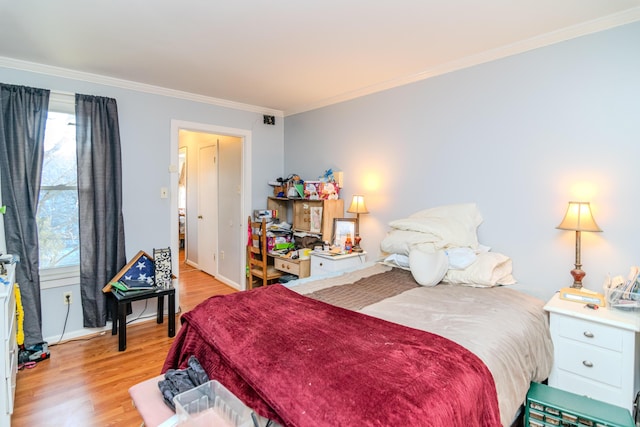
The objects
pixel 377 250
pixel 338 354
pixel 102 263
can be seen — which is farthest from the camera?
pixel 377 250

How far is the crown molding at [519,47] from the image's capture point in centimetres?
201

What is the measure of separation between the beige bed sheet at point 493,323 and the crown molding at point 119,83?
2606 mm

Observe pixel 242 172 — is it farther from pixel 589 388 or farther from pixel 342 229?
pixel 589 388

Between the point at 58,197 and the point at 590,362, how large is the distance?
4.12 metres

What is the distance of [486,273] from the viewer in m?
2.29

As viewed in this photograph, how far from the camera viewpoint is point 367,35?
7.45 feet

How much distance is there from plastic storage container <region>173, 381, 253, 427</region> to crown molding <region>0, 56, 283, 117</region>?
120 inches

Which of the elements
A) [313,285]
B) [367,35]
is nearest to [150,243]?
[313,285]

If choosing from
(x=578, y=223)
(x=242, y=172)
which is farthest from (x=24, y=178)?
(x=578, y=223)

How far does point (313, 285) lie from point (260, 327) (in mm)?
764

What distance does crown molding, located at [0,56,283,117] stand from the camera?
110 inches

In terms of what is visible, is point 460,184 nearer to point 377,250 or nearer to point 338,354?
point 377,250

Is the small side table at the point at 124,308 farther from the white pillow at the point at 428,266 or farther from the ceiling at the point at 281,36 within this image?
the white pillow at the point at 428,266

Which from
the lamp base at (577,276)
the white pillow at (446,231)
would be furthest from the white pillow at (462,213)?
the lamp base at (577,276)
